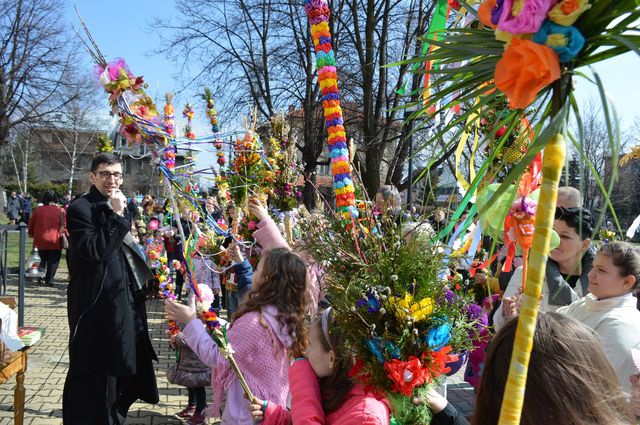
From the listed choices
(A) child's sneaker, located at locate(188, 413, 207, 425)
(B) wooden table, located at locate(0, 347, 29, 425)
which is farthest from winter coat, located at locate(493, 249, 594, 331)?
(B) wooden table, located at locate(0, 347, 29, 425)

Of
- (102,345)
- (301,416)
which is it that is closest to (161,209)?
(102,345)

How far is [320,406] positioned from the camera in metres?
2.09

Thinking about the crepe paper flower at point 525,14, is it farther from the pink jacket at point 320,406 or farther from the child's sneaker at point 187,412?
the child's sneaker at point 187,412

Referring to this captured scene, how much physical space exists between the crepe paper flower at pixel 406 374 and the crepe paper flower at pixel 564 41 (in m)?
1.05

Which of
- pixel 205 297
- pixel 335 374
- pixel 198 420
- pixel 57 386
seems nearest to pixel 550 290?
pixel 335 374

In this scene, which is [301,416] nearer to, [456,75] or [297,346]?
[297,346]

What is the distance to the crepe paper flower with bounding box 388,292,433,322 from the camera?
1.71m

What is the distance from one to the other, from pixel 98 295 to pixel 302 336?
Result: 1398 mm

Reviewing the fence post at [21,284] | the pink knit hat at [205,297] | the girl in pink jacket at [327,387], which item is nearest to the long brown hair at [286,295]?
the pink knit hat at [205,297]

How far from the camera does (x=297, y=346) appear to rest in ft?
9.44

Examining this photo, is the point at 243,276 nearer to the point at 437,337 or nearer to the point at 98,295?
the point at 98,295

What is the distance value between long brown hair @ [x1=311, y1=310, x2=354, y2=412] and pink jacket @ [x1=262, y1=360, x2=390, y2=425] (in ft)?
0.08

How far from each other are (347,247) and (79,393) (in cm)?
238

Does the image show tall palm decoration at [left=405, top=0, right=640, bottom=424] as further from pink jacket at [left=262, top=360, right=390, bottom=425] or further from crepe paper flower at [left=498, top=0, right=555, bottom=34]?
pink jacket at [left=262, top=360, right=390, bottom=425]
